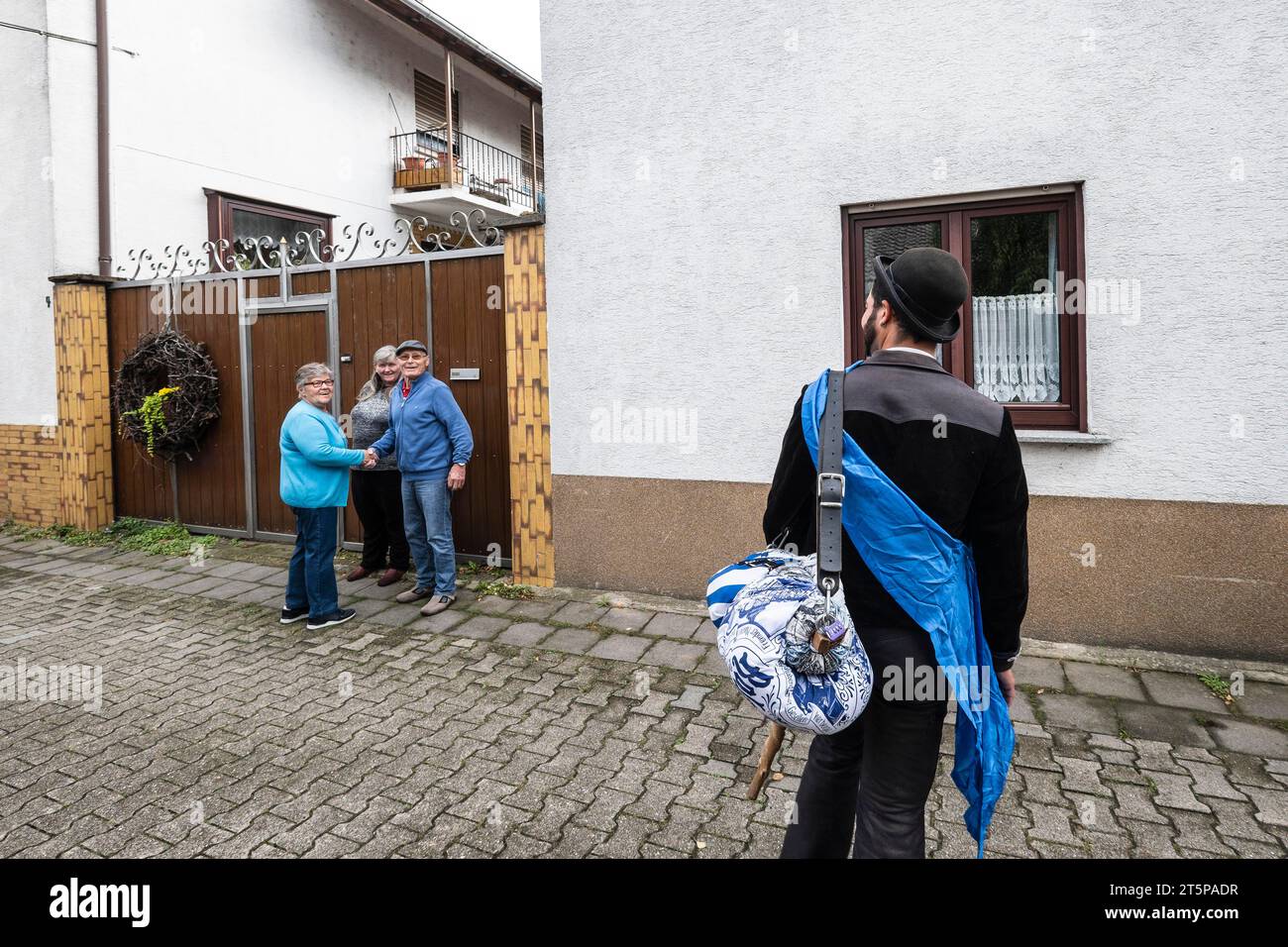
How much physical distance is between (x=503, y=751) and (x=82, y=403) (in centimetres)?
730

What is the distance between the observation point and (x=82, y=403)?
8.37 metres

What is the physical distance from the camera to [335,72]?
12.0m

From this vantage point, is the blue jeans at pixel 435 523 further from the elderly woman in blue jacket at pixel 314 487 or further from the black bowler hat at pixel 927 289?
the black bowler hat at pixel 927 289

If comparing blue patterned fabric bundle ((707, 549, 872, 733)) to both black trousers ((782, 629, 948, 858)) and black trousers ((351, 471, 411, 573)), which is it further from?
black trousers ((351, 471, 411, 573))

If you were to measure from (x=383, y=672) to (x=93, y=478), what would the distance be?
5845mm

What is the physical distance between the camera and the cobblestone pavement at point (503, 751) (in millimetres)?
2982

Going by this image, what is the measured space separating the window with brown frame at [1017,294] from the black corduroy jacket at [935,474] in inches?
110

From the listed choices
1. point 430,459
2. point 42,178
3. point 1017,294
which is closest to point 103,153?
point 42,178

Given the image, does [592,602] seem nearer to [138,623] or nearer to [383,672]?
[383,672]

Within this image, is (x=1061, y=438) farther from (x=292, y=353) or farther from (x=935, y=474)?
(x=292, y=353)

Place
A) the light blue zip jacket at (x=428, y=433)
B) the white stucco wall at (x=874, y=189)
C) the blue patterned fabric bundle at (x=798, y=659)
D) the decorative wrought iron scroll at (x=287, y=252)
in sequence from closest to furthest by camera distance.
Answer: the blue patterned fabric bundle at (x=798, y=659), the white stucco wall at (x=874, y=189), the light blue zip jacket at (x=428, y=433), the decorative wrought iron scroll at (x=287, y=252)

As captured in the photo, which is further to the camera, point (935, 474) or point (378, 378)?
point (378, 378)

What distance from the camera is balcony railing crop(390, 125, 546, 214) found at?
1316 cm

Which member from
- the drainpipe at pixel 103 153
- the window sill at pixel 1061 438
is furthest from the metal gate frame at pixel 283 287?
the window sill at pixel 1061 438
